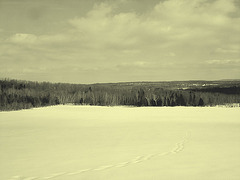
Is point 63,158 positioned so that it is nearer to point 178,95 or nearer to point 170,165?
point 170,165

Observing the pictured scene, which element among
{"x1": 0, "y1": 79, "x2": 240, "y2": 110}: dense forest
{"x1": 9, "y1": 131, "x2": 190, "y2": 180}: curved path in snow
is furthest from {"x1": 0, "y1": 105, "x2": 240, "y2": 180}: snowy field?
{"x1": 0, "y1": 79, "x2": 240, "y2": 110}: dense forest

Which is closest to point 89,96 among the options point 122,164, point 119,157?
point 119,157

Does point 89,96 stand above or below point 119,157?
above

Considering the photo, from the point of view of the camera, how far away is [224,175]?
423 centimetres

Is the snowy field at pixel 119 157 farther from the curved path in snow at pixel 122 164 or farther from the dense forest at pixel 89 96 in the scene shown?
the dense forest at pixel 89 96

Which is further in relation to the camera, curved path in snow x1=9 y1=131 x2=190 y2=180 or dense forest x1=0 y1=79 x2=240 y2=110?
dense forest x1=0 y1=79 x2=240 y2=110

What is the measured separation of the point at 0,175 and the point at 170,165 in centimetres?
276

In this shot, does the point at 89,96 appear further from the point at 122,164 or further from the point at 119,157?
the point at 122,164

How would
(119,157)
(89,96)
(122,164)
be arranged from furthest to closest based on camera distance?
(89,96)
(119,157)
(122,164)

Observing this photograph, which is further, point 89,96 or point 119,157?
point 89,96

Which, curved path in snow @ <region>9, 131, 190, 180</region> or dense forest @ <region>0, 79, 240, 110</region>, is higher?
dense forest @ <region>0, 79, 240, 110</region>

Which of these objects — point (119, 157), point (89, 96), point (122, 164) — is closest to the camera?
point (122, 164)

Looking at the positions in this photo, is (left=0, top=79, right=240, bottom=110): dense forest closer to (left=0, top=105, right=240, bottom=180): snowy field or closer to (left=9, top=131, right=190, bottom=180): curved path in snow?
(left=0, top=105, right=240, bottom=180): snowy field

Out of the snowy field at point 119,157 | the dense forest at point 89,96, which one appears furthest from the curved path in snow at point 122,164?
the dense forest at point 89,96
